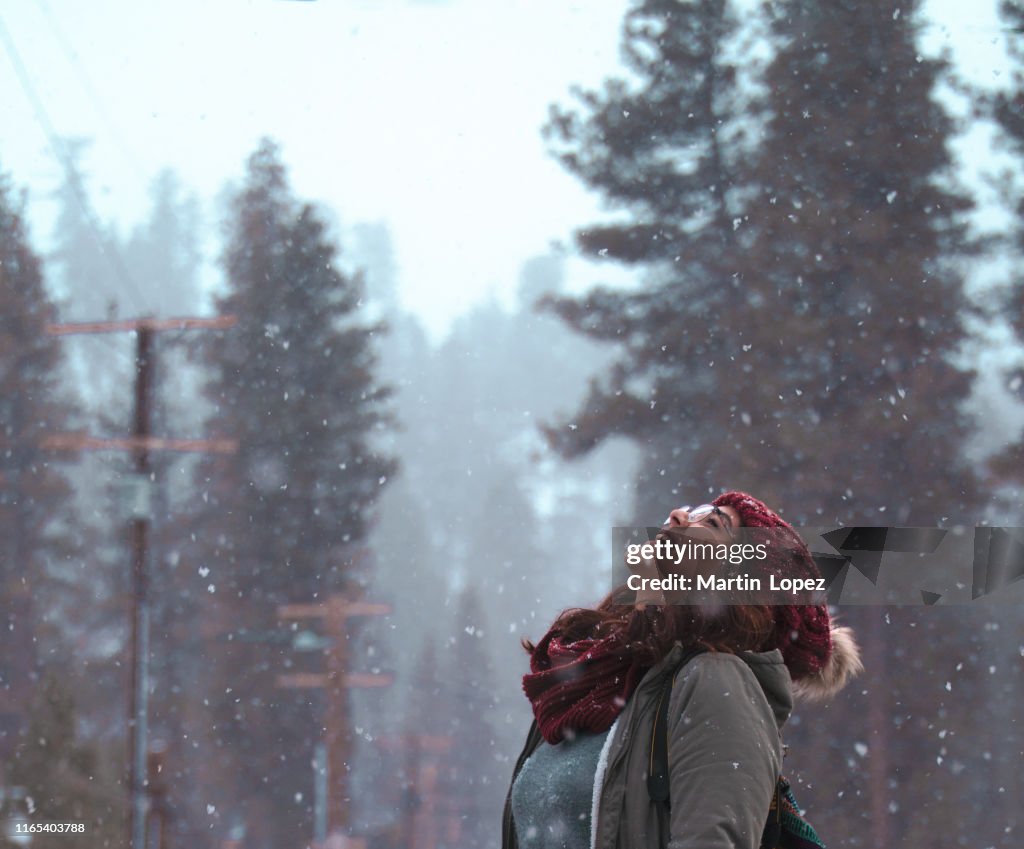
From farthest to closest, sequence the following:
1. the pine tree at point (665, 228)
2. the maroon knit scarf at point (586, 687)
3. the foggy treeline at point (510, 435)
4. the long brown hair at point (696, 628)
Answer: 1. the pine tree at point (665, 228)
2. the foggy treeline at point (510, 435)
3. the maroon knit scarf at point (586, 687)
4. the long brown hair at point (696, 628)

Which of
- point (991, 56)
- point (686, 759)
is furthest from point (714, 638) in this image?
point (991, 56)

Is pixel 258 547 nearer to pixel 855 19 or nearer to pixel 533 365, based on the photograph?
pixel 533 365

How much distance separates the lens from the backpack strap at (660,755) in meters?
1.25

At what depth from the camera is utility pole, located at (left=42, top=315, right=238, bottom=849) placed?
7.62 metres

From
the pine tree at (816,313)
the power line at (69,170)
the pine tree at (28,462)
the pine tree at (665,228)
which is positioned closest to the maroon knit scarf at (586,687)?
the pine tree at (816,313)

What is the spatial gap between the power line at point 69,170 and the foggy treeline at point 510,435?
0.21 feet

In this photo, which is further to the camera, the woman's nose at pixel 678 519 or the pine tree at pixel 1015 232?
the pine tree at pixel 1015 232

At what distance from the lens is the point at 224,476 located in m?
9.86

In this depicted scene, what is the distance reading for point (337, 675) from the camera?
898 centimetres

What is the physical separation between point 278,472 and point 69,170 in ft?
15.2

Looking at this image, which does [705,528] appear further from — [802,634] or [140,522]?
[140,522]

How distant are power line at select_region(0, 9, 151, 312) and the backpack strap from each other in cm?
1097

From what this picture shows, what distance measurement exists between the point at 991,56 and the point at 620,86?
2.62 metres

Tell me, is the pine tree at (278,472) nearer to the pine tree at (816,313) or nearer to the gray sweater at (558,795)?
the pine tree at (816,313)
